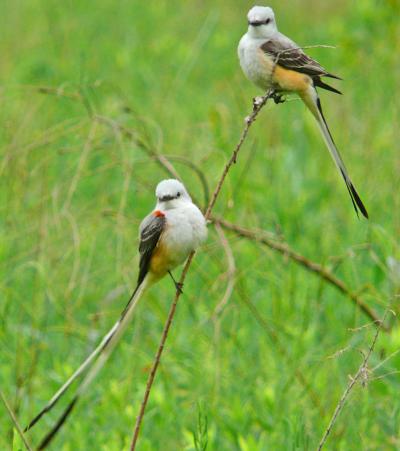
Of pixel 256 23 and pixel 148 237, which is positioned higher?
pixel 256 23

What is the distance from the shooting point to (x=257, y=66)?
3.21 meters

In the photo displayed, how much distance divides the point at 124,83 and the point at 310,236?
3413 mm

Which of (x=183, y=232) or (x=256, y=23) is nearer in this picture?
(x=183, y=232)

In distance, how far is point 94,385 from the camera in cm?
437

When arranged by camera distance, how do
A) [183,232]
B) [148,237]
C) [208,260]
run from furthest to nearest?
1. [208,260]
2. [148,237]
3. [183,232]

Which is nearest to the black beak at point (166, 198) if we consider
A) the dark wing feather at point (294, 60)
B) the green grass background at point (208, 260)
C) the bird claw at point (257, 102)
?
the green grass background at point (208, 260)

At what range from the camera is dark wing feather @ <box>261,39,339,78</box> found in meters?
3.13

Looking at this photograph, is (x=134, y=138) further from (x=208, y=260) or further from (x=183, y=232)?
(x=208, y=260)

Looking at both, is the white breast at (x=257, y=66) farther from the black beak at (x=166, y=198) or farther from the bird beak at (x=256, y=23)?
the black beak at (x=166, y=198)

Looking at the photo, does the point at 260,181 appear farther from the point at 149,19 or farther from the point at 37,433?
the point at 149,19

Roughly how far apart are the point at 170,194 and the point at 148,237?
176mm

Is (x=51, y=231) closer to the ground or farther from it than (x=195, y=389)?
farther from it

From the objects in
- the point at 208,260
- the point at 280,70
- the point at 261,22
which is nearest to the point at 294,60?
the point at 280,70

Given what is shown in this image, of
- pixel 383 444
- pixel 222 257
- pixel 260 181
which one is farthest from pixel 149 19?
pixel 383 444
